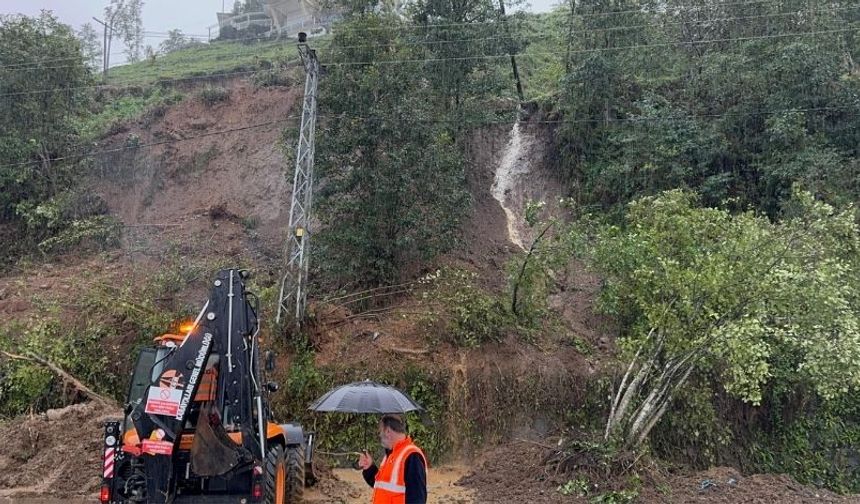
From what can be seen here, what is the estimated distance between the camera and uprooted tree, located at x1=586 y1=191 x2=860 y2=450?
9.90 metres

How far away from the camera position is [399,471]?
4.38 m

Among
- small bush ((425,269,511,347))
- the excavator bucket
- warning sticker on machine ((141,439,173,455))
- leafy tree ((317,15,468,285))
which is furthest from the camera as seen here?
leafy tree ((317,15,468,285))

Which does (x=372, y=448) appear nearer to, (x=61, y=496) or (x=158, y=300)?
(x=61, y=496)

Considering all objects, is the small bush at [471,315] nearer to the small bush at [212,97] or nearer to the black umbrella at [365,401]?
the black umbrella at [365,401]

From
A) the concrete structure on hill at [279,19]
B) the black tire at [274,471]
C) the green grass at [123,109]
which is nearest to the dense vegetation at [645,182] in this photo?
the green grass at [123,109]

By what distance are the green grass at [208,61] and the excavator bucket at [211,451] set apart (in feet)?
101

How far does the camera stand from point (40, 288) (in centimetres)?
1766

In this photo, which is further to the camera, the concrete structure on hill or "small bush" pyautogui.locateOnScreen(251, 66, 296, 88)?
the concrete structure on hill

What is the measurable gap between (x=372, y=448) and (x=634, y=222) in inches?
285

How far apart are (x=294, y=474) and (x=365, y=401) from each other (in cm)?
341

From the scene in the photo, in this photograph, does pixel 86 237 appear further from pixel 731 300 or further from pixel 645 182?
pixel 731 300

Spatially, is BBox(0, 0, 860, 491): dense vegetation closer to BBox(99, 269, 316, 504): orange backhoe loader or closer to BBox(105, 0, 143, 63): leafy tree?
BBox(99, 269, 316, 504): orange backhoe loader

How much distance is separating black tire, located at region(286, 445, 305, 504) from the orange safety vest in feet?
15.2

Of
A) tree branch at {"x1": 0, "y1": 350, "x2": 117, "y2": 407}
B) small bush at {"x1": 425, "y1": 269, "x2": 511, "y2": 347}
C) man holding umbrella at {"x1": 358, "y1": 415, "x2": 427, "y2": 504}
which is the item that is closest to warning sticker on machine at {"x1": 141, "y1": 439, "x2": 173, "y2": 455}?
man holding umbrella at {"x1": 358, "y1": 415, "x2": 427, "y2": 504}
